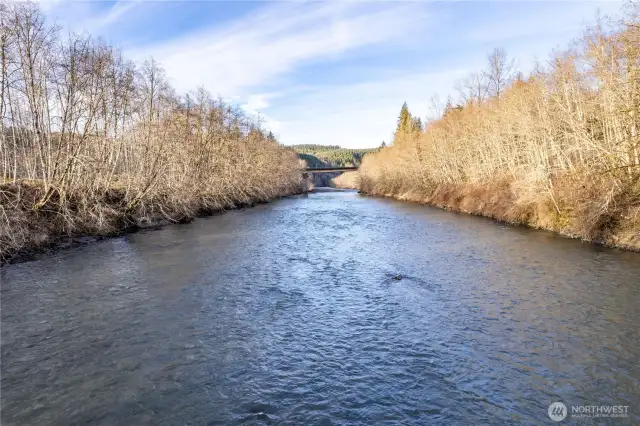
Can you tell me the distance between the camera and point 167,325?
10062 millimetres

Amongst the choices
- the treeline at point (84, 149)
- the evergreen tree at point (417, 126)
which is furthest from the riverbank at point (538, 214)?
the evergreen tree at point (417, 126)

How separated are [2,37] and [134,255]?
1195 cm

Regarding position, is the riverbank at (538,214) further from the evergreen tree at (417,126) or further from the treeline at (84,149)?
the evergreen tree at (417,126)

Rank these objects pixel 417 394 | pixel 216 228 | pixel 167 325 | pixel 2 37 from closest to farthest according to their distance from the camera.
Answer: pixel 417 394 → pixel 167 325 → pixel 2 37 → pixel 216 228

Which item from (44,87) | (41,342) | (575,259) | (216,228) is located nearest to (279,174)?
(216,228)

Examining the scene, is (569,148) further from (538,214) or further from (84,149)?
(84,149)

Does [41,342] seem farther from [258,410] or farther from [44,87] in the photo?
[44,87]

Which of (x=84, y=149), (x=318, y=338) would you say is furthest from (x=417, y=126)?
(x=318, y=338)

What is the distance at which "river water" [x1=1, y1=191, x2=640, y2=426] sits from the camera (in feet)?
21.8

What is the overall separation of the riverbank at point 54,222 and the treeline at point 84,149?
0.21 ft

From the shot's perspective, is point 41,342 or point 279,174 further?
point 279,174

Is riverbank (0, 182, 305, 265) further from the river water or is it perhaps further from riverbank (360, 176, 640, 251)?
riverbank (360, 176, 640, 251)

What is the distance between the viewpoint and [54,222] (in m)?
20.7

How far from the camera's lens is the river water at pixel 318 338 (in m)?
6.64
